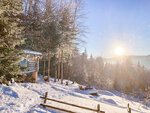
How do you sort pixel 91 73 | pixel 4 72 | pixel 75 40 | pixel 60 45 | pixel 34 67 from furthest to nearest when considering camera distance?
1. pixel 91 73
2. pixel 75 40
3. pixel 60 45
4. pixel 34 67
5. pixel 4 72

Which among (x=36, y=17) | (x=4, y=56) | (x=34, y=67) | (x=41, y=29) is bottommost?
(x=34, y=67)

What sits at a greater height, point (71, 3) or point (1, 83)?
point (71, 3)

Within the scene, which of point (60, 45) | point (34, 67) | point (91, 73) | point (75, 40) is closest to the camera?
point (34, 67)

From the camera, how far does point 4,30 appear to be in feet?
24.2

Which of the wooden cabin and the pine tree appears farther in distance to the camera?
the wooden cabin

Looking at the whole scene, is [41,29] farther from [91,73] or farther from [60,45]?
[91,73]

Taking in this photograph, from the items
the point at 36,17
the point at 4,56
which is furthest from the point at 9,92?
the point at 36,17

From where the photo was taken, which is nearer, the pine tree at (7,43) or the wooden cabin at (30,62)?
the pine tree at (7,43)

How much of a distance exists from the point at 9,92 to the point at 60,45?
1086 cm

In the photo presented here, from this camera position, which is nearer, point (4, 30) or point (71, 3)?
point (4, 30)

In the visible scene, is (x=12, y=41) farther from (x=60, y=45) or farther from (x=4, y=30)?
(x=60, y=45)

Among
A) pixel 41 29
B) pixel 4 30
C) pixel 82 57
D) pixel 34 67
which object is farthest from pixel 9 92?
pixel 82 57

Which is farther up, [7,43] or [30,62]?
[7,43]

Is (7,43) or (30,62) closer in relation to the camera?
(7,43)
